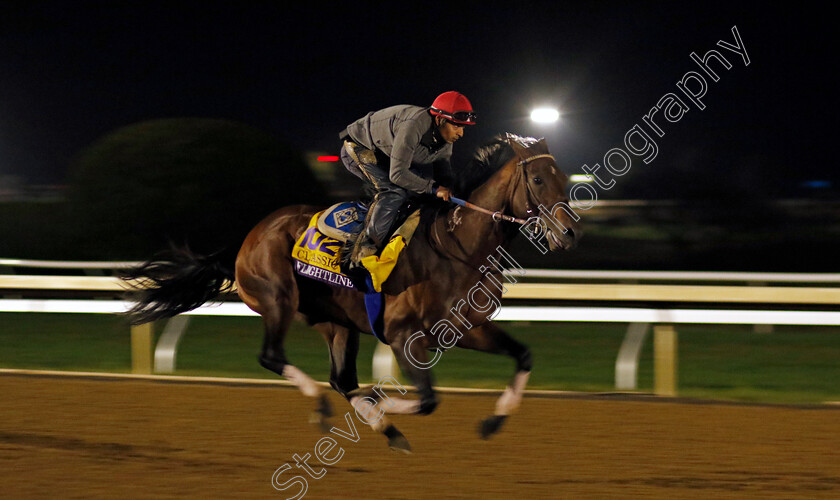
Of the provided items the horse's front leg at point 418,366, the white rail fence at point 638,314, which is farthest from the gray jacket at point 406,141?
the white rail fence at point 638,314

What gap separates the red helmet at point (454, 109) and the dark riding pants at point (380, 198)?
440mm

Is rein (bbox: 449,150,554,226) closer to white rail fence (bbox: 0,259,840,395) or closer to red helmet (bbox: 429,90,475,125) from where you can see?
red helmet (bbox: 429,90,475,125)

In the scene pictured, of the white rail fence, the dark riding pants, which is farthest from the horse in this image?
the white rail fence

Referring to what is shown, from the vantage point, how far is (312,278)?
535 cm

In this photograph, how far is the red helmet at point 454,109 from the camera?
16.0 ft

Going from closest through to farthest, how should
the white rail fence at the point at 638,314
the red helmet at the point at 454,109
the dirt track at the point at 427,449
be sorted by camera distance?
the dirt track at the point at 427,449
the red helmet at the point at 454,109
the white rail fence at the point at 638,314

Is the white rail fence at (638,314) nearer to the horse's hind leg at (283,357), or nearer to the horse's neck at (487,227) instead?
the horse's hind leg at (283,357)

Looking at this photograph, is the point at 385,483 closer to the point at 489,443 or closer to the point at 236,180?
the point at 489,443

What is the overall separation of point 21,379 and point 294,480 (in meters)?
3.70

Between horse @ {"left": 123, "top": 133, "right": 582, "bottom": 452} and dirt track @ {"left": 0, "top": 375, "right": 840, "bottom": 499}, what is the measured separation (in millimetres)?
311

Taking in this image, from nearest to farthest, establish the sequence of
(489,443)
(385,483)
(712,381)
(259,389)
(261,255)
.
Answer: (385,483)
(489,443)
(261,255)
(259,389)
(712,381)

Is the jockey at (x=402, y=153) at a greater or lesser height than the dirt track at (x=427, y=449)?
greater

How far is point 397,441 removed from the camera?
4.84 meters

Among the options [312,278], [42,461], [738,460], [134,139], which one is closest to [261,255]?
[312,278]
